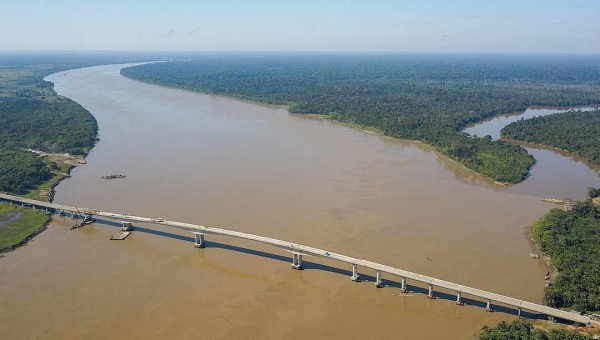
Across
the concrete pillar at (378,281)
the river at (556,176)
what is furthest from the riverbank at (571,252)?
the concrete pillar at (378,281)

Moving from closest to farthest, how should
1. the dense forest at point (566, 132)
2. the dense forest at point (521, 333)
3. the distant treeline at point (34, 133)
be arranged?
the dense forest at point (521, 333)
the distant treeline at point (34, 133)
the dense forest at point (566, 132)

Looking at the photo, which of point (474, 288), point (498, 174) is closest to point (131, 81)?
point (498, 174)

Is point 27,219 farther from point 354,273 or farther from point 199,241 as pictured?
point 354,273

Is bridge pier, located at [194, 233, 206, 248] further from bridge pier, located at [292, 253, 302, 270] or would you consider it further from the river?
the river

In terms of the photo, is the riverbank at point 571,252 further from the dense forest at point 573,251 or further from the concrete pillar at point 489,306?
the concrete pillar at point 489,306

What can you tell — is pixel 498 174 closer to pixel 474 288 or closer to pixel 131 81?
pixel 474 288

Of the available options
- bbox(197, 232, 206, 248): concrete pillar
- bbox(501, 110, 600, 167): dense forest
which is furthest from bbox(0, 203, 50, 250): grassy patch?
bbox(501, 110, 600, 167): dense forest
